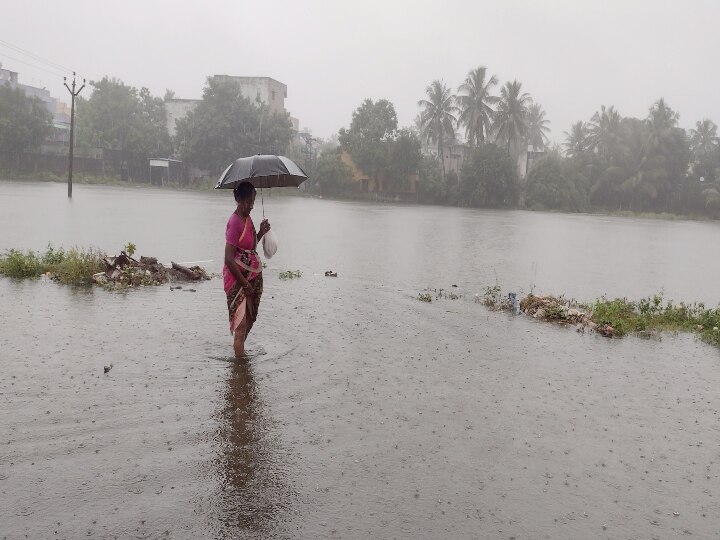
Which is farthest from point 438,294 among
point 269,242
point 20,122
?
point 20,122

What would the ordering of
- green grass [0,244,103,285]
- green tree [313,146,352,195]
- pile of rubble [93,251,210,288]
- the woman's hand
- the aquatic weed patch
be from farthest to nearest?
green tree [313,146,352,195] → the aquatic weed patch → pile of rubble [93,251,210,288] → green grass [0,244,103,285] → the woman's hand

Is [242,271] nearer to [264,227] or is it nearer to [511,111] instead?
[264,227]

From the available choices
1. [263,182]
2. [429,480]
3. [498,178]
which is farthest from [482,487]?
[498,178]

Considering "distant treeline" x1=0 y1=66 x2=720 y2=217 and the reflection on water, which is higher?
"distant treeline" x1=0 y1=66 x2=720 y2=217

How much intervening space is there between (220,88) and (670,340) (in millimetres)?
51591

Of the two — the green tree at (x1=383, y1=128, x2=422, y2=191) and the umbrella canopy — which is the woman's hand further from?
the green tree at (x1=383, y1=128, x2=422, y2=191)

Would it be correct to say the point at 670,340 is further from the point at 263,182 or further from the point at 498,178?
the point at 498,178

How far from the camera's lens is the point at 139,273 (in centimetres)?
1026

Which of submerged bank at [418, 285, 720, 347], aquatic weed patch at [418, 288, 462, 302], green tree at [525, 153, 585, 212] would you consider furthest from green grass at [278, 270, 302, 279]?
green tree at [525, 153, 585, 212]

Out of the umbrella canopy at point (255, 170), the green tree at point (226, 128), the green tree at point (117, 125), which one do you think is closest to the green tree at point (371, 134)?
the green tree at point (226, 128)

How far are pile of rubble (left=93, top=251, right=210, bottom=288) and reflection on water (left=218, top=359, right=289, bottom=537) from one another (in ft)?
17.3

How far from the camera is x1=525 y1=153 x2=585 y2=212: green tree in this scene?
5809 centimetres

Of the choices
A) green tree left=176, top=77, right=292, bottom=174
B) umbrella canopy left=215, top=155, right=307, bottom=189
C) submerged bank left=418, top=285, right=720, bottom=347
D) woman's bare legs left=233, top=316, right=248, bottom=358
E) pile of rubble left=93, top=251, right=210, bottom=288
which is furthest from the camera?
green tree left=176, top=77, right=292, bottom=174

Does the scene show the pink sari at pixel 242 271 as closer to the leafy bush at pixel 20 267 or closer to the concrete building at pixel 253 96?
the leafy bush at pixel 20 267
